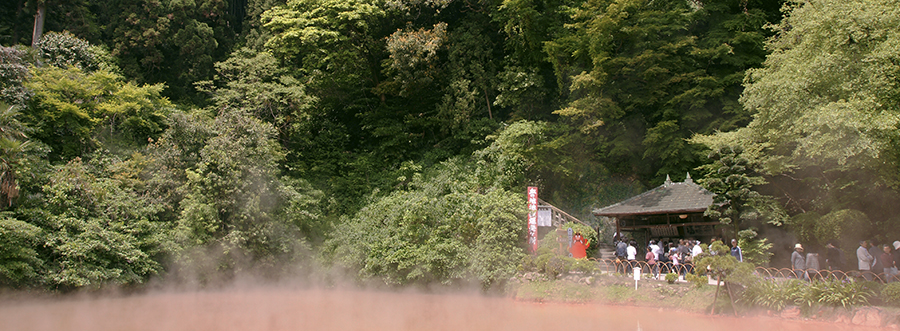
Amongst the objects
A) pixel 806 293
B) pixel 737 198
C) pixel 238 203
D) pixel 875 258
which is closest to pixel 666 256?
pixel 737 198

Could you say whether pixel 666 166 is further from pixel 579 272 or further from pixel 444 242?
pixel 444 242

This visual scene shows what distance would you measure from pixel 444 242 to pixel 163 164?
11404mm

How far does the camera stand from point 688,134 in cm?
2102

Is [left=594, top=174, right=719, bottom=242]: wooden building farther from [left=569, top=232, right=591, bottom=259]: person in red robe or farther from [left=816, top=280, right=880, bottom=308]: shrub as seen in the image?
[left=816, top=280, right=880, bottom=308]: shrub

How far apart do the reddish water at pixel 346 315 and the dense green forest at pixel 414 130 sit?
1128mm

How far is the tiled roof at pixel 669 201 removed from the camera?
16658mm

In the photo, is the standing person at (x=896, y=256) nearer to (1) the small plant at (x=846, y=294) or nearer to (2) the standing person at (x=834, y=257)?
(2) the standing person at (x=834, y=257)

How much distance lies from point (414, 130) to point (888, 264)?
62.7 feet

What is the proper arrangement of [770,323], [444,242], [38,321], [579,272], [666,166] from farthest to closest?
[666,166] → [444,242] → [579,272] → [38,321] → [770,323]

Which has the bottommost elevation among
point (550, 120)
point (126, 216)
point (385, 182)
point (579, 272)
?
point (579, 272)

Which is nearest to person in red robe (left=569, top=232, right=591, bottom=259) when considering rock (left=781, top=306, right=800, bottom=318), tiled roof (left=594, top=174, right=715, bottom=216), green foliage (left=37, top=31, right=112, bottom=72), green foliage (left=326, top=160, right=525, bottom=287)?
tiled roof (left=594, top=174, right=715, bottom=216)

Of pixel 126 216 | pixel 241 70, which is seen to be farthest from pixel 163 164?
pixel 241 70

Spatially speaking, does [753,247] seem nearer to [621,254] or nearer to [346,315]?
[621,254]

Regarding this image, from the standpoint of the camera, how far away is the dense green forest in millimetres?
14508
